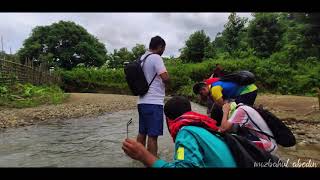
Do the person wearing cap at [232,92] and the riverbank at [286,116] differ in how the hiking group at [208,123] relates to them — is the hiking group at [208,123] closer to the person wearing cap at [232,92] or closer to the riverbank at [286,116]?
the person wearing cap at [232,92]

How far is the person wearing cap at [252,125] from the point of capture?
2.76 m

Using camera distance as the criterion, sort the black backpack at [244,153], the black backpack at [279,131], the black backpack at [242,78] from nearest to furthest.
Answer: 1. the black backpack at [244,153]
2. the black backpack at [279,131]
3. the black backpack at [242,78]

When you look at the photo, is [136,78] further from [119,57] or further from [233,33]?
[119,57]

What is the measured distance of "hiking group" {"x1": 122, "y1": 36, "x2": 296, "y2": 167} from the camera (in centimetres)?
175

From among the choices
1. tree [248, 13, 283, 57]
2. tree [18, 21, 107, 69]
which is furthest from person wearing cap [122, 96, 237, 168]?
tree [248, 13, 283, 57]

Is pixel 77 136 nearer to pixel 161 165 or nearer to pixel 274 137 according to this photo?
pixel 274 137

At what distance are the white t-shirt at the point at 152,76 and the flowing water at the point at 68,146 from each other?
0.64 meters

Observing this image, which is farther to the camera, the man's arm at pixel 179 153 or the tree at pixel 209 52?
the tree at pixel 209 52

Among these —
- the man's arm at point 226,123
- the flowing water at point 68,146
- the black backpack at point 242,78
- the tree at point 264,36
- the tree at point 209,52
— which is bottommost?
the flowing water at point 68,146

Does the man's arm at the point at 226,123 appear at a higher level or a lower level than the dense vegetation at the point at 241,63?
lower

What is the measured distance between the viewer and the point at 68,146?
6.00 meters

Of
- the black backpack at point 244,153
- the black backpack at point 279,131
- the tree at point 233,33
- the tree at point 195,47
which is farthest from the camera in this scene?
the tree at point 233,33

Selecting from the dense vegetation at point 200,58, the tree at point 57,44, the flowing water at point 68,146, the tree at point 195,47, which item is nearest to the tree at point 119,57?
the dense vegetation at point 200,58
